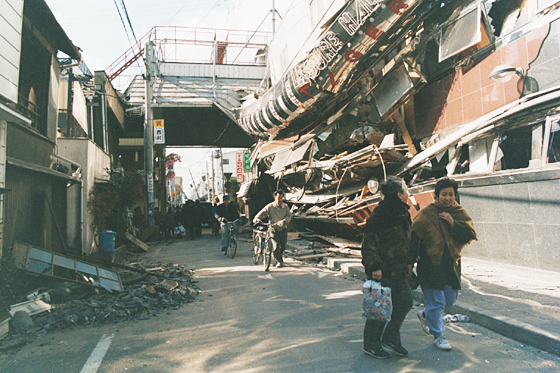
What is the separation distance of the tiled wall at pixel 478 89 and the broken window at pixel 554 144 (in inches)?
39.3

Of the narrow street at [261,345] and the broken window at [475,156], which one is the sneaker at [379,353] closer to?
the narrow street at [261,345]

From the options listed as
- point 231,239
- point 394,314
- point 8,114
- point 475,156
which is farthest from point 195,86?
point 394,314

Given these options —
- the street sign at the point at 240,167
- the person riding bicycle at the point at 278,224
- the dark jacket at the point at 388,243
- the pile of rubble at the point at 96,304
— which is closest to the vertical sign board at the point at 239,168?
the street sign at the point at 240,167

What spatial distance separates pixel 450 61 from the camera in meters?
11.3

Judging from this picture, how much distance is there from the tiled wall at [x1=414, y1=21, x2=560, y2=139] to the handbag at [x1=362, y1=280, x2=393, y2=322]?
6.76 meters

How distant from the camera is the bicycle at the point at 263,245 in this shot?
10.6 metres

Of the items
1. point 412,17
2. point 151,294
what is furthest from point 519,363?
point 412,17

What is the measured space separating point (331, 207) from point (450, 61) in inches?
253

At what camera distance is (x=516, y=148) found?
9773mm

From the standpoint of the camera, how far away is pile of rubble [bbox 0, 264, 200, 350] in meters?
5.62

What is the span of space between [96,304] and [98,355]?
2.04 meters

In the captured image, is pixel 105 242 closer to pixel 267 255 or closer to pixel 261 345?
pixel 267 255

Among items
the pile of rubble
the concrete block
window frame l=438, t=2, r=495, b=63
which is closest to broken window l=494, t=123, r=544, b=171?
window frame l=438, t=2, r=495, b=63

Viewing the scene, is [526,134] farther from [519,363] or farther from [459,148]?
[519,363]
